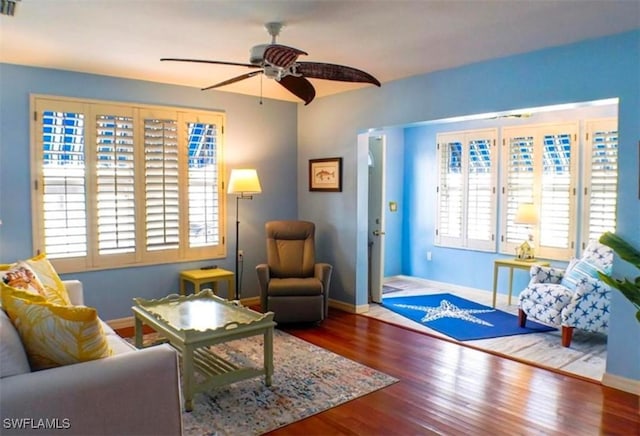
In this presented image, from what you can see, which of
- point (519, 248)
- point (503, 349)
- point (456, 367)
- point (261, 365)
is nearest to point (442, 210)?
point (519, 248)

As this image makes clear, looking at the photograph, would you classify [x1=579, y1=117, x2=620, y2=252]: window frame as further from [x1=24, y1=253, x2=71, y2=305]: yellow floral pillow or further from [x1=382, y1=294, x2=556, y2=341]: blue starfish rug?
A: [x1=24, y1=253, x2=71, y2=305]: yellow floral pillow

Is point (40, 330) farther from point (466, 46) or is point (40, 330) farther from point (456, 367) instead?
point (466, 46)

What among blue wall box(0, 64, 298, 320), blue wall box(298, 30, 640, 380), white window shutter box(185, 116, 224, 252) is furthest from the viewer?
white window shutter box(185, 116, 224, 252)

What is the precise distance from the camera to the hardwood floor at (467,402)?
2746 mm

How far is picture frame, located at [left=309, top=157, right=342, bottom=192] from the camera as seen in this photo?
544 centimetres

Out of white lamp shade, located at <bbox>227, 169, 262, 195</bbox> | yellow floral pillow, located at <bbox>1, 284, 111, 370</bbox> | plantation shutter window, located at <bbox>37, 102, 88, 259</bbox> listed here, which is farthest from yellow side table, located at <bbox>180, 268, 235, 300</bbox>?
yellow floral pillow, located at <bbox>1, 284, 111, 370</bbox>

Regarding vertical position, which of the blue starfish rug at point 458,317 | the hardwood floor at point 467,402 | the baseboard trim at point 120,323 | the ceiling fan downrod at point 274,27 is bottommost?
Result: the hardwood floor at point 467,402

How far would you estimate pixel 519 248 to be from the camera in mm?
5578

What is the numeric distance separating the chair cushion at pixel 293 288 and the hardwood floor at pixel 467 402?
677 mm

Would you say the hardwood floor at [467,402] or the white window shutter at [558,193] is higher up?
the white window shutter at [558,193]

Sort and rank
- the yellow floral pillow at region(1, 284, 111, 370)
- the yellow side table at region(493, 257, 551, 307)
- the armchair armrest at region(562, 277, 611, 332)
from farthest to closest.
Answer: the yellow side table at region(493, 257, 551, 307) < the armchair armrest at region(562, 277, 611, 332) < the yellow floral pillow at region(1, 284, 111, 370)

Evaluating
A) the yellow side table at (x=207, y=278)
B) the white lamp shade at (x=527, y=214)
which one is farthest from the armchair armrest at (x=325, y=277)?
the white lamp shade at (x=527, y=214)

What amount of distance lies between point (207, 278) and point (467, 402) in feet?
9.48

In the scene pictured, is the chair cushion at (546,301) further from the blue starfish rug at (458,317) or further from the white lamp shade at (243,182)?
the white lamp shade at (243,182)
